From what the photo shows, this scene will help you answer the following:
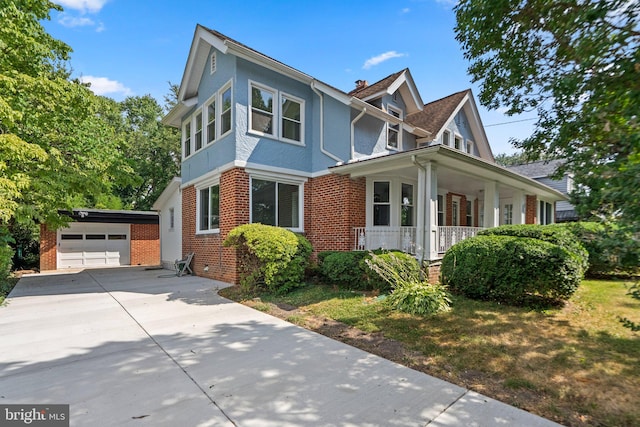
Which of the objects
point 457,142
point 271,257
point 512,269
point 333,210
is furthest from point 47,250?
point 457,142

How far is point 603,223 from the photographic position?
300 centimetres

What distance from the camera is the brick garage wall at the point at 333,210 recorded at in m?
9.89

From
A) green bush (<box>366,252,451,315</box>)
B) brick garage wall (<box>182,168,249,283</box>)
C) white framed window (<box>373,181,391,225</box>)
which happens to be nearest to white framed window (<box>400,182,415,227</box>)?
white framed window (<box>373,181,391,225</box>)

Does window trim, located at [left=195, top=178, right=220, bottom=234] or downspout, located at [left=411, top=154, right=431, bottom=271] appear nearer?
downspout, located at [left=411, top=154, right=431, bottom=271]

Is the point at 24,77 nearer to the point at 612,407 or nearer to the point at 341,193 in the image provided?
the point at 341,193

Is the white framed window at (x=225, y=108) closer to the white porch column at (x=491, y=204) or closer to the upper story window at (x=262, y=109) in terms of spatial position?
the upper story window at (x=262, y=109)

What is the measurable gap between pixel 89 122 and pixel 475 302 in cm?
1314

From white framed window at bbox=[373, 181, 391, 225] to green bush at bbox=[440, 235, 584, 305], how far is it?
3667 mm

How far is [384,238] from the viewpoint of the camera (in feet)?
33.0

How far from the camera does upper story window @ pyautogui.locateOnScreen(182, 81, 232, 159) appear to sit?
1024cm

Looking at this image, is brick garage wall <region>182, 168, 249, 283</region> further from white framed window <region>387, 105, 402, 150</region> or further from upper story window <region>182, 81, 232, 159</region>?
white framed window <region>387, 105, 402, 150</region>

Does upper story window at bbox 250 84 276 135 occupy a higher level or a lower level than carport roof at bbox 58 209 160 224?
higher

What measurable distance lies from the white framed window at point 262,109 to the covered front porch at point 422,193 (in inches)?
108

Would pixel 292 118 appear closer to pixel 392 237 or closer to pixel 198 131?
pixel 198 131
